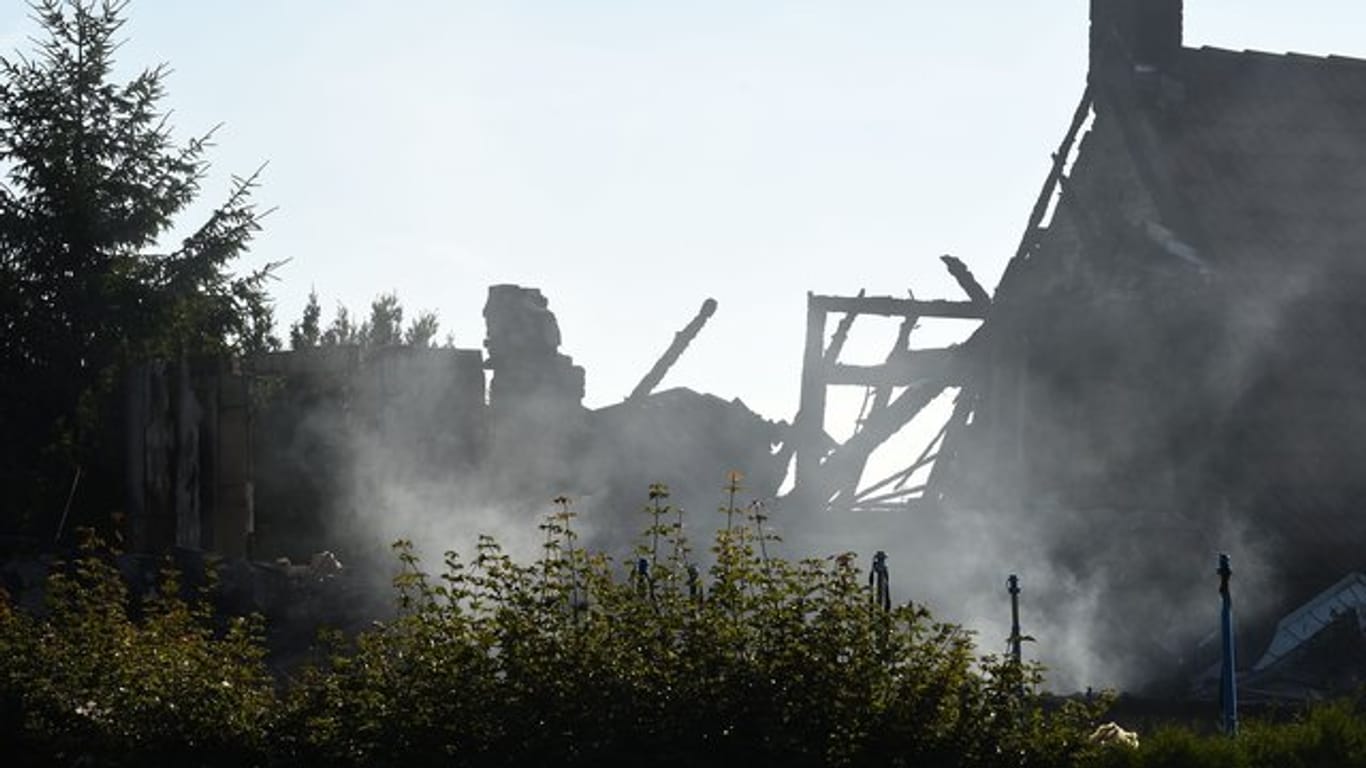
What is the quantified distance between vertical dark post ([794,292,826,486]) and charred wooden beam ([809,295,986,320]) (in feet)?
0.51

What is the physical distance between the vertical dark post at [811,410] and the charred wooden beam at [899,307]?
0.15 metres

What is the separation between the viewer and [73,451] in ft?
77.8

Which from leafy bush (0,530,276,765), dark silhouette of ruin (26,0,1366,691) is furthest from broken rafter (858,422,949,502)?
leafy bush (0,530,276,765)

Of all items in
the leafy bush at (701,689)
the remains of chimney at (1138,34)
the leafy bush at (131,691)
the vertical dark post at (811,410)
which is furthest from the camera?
the vertical dark post at (811,410)

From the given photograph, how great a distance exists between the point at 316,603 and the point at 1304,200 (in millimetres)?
11433

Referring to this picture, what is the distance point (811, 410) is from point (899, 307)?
1570 mm

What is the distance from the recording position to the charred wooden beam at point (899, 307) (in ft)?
84.9

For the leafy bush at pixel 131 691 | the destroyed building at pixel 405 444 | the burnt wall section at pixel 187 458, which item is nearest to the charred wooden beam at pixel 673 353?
the destroyed building at pixel 405 444

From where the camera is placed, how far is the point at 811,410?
26.4m

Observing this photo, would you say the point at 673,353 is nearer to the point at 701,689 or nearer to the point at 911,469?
the point at 911,469

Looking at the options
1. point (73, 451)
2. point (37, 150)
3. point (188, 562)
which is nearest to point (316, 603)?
point (188, 562)

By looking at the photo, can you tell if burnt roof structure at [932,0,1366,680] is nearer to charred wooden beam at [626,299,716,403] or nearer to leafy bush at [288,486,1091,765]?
charred wooden beam at [626,299,716,403]

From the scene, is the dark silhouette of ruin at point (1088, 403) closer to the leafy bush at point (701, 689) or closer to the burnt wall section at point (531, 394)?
the burnt wall section at point (531, 394)

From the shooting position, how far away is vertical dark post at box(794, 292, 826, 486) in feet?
85.3
